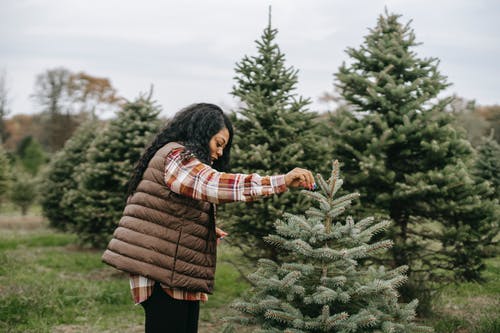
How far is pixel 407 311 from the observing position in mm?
3475

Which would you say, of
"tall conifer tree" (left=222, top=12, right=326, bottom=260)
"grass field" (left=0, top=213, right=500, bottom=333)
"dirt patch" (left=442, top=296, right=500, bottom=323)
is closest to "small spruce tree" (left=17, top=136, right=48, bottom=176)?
"grass field" (left=0, top=213, right=500, bottom=333)

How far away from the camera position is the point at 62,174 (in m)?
13.8

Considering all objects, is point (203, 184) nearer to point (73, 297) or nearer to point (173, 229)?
point (173, 229)

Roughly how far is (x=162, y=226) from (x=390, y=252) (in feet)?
13.1

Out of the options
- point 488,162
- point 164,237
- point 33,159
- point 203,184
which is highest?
point 33,159

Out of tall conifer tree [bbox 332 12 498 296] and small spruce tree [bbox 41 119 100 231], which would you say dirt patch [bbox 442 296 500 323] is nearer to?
tall conifer tree [bbox 332 12 498 296]

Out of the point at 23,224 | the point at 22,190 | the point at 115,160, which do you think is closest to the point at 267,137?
the point at 115,160

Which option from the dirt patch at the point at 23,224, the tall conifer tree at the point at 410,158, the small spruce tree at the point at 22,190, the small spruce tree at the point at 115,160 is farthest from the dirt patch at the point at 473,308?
the small spruce tree at the point at 22,190

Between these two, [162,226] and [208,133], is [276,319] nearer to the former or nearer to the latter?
[162,226]

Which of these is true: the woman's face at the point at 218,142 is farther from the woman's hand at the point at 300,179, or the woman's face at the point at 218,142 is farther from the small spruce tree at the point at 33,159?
the small spruce tree at the point at 33,159

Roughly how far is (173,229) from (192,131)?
2.05ft

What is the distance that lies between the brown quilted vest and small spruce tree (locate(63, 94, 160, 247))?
19.9 ft

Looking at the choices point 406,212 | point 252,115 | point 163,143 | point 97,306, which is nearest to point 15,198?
point 97,306

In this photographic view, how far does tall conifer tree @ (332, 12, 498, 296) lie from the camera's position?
5781 millimetres
